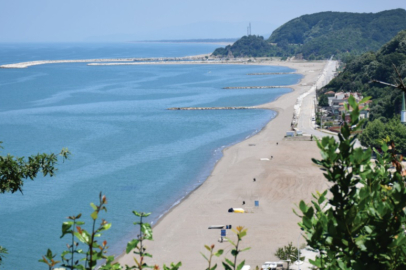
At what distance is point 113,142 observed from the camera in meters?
51.4

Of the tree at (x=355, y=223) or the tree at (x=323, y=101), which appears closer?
the tree at (x=355, y=223)

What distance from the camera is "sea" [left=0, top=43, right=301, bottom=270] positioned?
2942cm

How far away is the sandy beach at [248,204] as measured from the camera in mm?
23781

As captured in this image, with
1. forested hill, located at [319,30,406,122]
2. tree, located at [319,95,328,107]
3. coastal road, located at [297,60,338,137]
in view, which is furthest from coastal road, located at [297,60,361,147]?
forested hill, located at [319,30,406,122]

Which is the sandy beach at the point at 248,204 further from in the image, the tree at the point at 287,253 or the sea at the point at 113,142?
the sea at the point at 113,142

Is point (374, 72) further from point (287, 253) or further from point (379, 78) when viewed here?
point (287, 253)

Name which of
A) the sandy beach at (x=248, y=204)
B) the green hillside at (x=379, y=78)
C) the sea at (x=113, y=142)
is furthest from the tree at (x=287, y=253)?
the green hillside at (x=379, y=78)

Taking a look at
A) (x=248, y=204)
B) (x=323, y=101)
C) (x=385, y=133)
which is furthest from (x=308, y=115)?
(x=248, y=204)

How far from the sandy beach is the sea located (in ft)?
4.70

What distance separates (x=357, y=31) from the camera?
182m

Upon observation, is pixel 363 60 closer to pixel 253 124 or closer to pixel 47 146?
pixel 253 124

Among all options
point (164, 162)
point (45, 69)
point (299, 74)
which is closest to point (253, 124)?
point (164, 162)

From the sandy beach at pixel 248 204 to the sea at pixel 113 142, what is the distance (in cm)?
143

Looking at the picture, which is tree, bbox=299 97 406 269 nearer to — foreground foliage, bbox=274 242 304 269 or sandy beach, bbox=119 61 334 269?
foreground foliage, bbox=274 242 304 269
